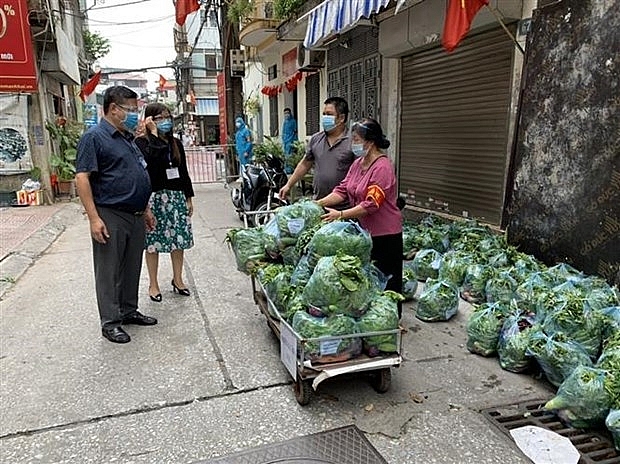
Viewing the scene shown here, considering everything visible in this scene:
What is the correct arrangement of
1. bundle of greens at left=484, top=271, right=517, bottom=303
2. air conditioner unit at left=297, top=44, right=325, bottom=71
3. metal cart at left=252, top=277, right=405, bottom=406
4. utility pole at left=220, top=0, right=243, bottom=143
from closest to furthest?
metal cart at left=252, top=277, right=405, bottom=406 < bundle of greens at left=484, top=271, right=517, bottom=303 < air conditioner unit at left=297, top=44, right=325, bottom=71 < utility pole at left=220, top=0, right=243, bottom=143

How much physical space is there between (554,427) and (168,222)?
3259 millimetres

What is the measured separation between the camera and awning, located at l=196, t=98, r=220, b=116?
122 feet

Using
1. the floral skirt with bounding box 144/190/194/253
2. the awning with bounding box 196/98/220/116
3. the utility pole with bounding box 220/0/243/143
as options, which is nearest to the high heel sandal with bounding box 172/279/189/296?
the floral skirt with bounding box 144/190/194/253

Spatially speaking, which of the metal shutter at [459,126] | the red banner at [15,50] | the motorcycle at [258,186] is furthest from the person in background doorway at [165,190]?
the red banner at [15,50]

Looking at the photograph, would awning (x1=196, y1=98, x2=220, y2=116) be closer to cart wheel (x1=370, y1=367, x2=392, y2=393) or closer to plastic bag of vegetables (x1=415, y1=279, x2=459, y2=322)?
plastic bag of vegetables (x1=415, y1=279, x2=459, y2=322)

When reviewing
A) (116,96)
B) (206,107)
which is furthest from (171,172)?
(206,107)

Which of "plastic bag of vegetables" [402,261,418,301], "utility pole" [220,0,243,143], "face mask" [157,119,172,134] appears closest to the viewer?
"face mask" [157,119,172,134]

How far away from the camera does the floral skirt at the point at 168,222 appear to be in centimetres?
418

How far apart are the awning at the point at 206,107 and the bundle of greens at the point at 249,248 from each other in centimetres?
3559

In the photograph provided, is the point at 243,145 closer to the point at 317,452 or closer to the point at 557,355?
the point at 557,355

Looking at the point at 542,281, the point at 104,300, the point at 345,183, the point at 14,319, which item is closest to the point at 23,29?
the point at 14,319

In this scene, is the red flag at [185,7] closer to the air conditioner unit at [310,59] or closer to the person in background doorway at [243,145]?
the air conditioner unit at [310,59]

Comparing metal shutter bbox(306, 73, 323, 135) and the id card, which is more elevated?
metal shutter bbox(306, 73, 323, 135)

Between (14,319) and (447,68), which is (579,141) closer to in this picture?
(447,68)
